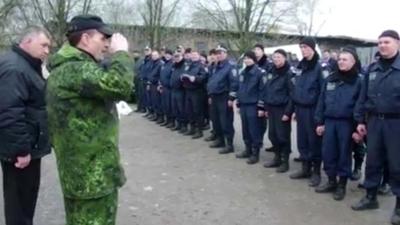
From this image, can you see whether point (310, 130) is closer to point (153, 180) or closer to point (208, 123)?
point (153, 180)

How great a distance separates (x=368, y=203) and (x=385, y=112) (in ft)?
3.90

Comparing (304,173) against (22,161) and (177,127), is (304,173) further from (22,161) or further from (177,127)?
(177,127)

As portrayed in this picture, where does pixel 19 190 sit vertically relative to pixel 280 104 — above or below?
below

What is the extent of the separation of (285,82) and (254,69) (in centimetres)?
90

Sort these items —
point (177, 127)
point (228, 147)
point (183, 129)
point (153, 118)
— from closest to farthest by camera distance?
point (228, 147)
point (183, 129)
point (177, 127)
point (153, 118)

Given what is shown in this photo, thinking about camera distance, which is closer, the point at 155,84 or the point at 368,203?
the point at 368,203

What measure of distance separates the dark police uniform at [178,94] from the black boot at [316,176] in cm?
491

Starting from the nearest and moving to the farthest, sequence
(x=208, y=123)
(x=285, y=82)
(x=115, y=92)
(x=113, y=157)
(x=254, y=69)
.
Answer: (x=115, y=92) < (x=113, y=157) < (x=285, y=82) < (x=254, y=69) < (x=208, y=123)

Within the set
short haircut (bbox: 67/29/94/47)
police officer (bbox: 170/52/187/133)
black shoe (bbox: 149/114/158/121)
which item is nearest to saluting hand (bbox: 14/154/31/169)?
short haircut (bbox: 67/29/94/47)

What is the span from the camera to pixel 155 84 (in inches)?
558

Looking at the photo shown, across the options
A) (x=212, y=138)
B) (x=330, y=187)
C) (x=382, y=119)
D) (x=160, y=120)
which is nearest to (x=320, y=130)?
(x=330, y=187)

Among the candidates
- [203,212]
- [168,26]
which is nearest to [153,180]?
[203,212]

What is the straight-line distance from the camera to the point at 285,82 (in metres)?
8.11

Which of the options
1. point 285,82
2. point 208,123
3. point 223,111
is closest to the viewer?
point 285,82
